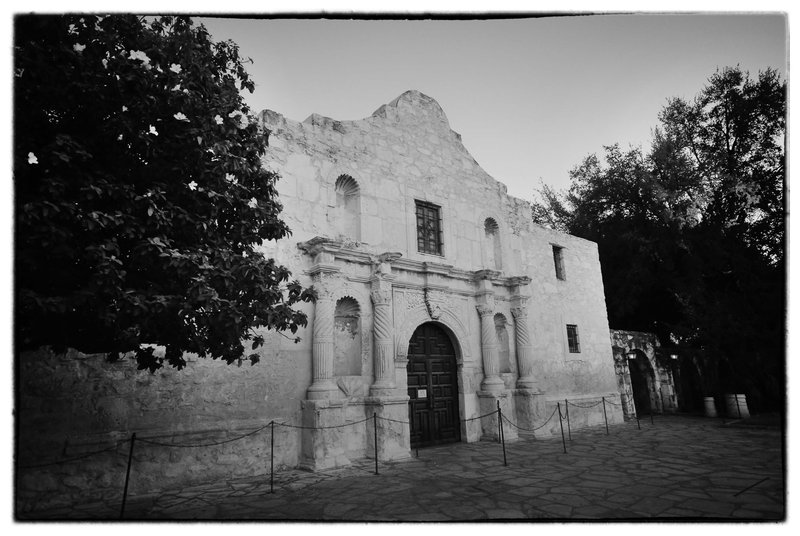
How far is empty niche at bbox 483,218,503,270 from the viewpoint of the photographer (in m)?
12.5

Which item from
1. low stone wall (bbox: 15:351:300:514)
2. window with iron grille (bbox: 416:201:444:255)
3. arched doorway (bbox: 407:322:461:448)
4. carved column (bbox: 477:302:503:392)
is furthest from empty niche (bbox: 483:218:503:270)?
low stone wall (bbox: 15:351:300:514)

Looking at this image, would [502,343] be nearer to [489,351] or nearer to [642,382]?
[489,351]

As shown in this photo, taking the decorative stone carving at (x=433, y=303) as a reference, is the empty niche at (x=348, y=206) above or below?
above

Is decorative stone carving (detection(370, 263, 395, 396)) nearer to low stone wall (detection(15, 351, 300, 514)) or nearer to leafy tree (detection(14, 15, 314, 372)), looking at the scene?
low stone wall (detection(15, 351, 300, 514))

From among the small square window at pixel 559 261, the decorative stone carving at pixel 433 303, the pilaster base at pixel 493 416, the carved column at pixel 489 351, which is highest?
the small square window at pixel 559 261

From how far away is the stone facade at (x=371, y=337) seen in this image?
6.49 metres

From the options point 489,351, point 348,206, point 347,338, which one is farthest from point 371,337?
point 489,351

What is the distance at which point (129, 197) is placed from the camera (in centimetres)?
407

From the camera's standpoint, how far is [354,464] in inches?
311

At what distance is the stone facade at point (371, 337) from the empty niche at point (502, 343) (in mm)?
31

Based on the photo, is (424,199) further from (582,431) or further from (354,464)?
(582,431)

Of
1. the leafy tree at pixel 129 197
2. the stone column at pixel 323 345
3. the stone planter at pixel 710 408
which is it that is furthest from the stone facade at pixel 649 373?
the leafy tree at pixel 129 197

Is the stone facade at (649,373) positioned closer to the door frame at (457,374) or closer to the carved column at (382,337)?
the door frame at (457,374)
